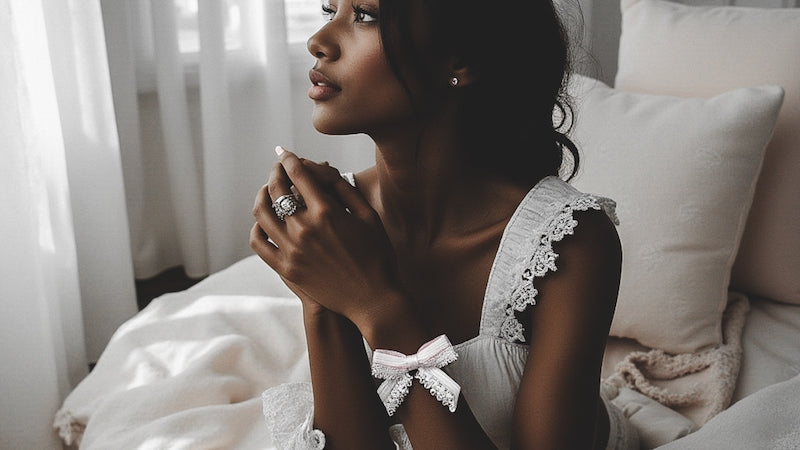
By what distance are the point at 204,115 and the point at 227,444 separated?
1.13 metres

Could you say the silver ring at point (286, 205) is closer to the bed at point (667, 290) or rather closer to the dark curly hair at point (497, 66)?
the dark curly hair at point (497, 66)

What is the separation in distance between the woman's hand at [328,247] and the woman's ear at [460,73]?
7.3 inches

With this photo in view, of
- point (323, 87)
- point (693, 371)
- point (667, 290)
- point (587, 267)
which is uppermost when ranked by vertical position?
point (323, 87)

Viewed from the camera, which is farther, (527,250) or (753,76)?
(753,76)

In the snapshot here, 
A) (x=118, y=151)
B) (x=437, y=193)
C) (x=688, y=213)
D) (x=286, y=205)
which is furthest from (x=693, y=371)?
(x=118, y=151)

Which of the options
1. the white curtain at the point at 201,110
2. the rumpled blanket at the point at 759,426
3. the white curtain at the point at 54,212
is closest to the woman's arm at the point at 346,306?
the rumpled blanket at the point at 759,426

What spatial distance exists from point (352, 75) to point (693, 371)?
86 cm

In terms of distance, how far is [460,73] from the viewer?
0.99 meters

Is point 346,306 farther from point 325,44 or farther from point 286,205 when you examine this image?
point 325,44

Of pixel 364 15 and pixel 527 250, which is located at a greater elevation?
pixel 364 15

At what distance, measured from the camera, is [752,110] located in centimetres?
143

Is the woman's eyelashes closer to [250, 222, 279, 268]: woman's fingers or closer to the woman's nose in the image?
the woman's nose

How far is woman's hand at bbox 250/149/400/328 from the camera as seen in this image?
94 cm

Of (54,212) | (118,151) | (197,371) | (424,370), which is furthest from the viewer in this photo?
(118,151)
